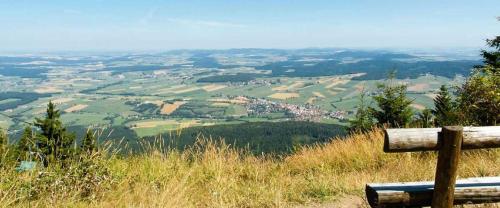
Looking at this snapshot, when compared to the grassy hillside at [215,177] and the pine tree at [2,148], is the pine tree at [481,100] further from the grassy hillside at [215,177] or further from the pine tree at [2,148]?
the pine tree at [2,148]

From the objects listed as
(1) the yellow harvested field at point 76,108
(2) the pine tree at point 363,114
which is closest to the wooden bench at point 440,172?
(2) the pine tree at point 363,114

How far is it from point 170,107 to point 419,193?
164372 mm

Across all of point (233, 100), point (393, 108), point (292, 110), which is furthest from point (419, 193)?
point (233, 100)

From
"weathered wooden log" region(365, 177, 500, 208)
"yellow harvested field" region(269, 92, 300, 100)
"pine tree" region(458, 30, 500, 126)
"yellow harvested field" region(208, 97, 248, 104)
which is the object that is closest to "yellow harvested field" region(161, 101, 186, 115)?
"yellow harvested field" region(208, 97, 248, 104)

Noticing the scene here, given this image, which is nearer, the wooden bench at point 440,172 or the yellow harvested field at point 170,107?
the wooden bench at point 440,172

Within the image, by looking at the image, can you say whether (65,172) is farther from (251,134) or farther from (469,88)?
(251,134)

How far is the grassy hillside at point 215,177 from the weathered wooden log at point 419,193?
7.18 feet

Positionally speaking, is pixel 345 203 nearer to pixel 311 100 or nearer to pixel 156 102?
pixel 311 100

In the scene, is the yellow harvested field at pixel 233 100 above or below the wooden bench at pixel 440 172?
below

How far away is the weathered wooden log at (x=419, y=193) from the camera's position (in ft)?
13.3

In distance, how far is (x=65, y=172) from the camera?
6477 millimetres

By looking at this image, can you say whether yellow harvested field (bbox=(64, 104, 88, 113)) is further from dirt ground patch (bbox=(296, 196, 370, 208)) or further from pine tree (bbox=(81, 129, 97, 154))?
dirt ground patch (bbox=(296, 196, 370, 208))

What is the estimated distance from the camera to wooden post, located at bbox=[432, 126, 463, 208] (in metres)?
3.80

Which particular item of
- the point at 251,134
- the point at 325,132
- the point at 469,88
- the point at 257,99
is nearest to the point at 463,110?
the point at 469,88
